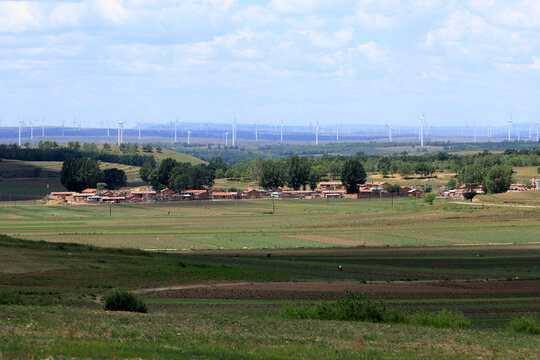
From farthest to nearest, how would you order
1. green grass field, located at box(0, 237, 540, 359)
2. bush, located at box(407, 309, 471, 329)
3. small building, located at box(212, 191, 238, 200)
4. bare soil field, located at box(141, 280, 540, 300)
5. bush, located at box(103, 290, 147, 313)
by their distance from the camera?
small building, located at box(212, 191, 238, 200)
bare soil field, located at box(141, 280, 540, 300)
bush, located at box(103, 290, 147, 313)
bush, located at box(407, 309, 471, 329)
green grass field, located at box(0, 237, 540, 359)

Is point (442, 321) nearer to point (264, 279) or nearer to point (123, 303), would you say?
point (123, 303)

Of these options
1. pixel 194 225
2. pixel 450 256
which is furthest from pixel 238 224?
pixel 450 256

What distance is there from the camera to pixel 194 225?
375 ft

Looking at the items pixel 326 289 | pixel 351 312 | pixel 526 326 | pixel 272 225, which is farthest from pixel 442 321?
pixel 272 225

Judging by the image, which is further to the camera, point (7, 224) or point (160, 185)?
point (160, 185)

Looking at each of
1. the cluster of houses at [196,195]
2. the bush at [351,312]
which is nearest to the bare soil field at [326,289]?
the bush at [351,312]

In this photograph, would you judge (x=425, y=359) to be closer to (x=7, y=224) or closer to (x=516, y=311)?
(x=516, y=311)

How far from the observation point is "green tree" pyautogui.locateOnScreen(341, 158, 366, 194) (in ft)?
616

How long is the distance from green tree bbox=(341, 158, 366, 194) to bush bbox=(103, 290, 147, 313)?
150061mm

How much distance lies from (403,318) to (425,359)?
39.3 ft

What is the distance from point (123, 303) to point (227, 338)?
492 inches

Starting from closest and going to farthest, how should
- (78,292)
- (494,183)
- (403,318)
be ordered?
1. (403,318)
2. (78,292)
3. (494,183)

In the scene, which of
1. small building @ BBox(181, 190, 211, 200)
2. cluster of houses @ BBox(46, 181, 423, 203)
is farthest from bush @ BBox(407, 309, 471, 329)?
small building @ BBox(181, 190, 211, 200)

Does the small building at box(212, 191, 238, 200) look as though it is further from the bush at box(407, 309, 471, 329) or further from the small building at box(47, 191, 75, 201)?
the bush at box(407, 309, 471, 329)
